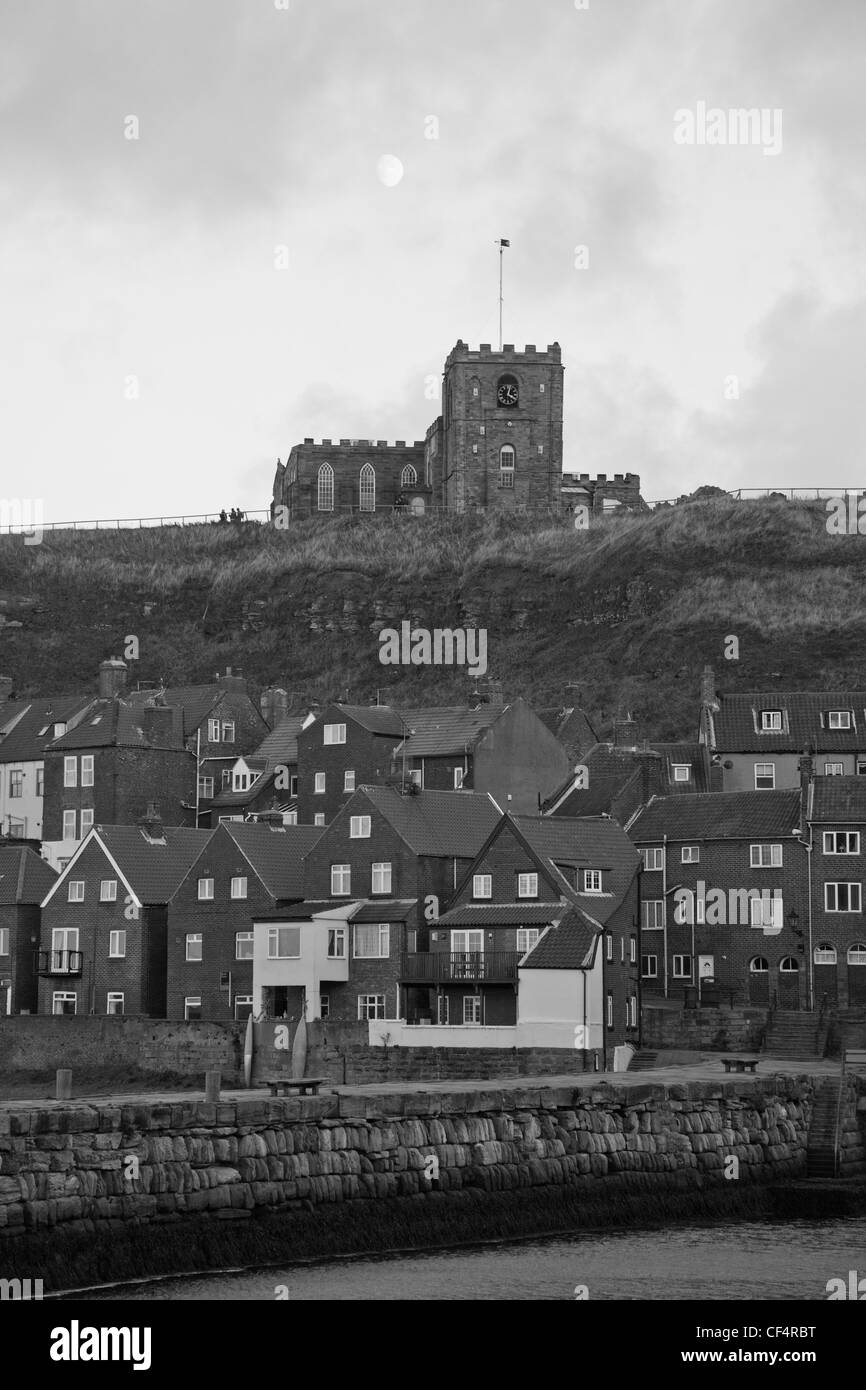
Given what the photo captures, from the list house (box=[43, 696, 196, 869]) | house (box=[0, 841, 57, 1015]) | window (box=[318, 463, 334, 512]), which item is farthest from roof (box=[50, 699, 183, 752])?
window (box=[318, 463, 334, 512])

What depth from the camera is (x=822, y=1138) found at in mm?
49625

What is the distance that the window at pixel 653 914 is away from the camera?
242 ft

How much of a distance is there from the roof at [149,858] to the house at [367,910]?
6.00m

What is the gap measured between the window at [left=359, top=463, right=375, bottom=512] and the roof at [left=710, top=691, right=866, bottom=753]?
183 ft

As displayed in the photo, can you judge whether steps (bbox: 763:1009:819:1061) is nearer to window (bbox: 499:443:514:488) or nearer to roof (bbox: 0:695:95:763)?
roof (bbox: 0:695:95:763)

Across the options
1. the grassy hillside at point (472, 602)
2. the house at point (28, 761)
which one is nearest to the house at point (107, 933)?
the house at point (28, 761)

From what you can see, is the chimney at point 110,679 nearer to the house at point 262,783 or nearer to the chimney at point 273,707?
the chimney at point 273,707

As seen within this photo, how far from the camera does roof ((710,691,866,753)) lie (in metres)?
87.2

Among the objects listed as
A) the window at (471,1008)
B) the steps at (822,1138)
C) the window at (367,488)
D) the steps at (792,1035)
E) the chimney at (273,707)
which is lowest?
the steps at (822,1138)

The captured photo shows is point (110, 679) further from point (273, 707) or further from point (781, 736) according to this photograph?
point (781, 736)

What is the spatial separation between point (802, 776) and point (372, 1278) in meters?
39.4

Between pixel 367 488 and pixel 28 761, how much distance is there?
174 ft

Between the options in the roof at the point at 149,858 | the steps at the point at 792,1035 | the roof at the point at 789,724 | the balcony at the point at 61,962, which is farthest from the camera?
the roof at the point at 789,724
